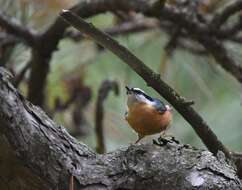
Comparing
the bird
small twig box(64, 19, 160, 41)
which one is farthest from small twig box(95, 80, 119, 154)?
the bird

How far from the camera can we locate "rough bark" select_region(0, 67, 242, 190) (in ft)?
2.08

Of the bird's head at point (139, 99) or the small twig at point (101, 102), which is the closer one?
the bird's head at point (139, 99)

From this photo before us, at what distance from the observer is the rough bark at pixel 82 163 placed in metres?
0.63

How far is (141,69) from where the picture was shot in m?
0.72

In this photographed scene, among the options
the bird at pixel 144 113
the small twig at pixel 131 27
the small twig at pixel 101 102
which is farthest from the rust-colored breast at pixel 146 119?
the small twig at pixel 131 27

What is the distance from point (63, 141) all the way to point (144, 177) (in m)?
0.10

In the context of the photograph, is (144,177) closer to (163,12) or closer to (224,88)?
(163,12)

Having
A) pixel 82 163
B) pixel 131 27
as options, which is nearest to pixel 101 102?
pixel 131 27

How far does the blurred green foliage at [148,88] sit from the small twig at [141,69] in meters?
0.88

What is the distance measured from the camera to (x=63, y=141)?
70 centimetres

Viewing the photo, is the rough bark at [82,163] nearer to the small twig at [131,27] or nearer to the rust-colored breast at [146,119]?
the rust-colored breast at [146,119]

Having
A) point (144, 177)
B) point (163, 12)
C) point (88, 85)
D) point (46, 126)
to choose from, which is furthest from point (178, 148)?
point (88, 85)

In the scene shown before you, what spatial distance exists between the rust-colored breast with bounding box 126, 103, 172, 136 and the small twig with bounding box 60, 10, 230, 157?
23 millimetres

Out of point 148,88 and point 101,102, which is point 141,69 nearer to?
point 101,102
